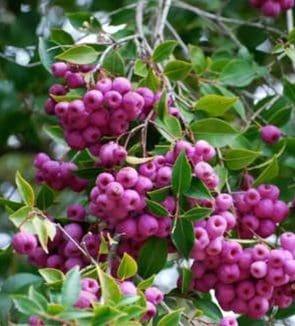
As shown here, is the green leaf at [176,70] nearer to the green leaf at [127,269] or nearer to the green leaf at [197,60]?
the green leaf at [197,60]

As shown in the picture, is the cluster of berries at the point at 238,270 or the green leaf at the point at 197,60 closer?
the cluster of berries at the point at 238,270

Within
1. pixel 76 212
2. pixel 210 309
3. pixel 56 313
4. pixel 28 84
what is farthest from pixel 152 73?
pixel 28 84

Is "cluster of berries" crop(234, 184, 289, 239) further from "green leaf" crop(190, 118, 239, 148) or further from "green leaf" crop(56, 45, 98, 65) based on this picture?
"green leaf" crop(56, 45, 98, 65)

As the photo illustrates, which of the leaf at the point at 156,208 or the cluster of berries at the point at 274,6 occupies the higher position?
the leaf at the point at 156,208

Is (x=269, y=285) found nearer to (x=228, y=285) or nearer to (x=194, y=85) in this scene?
(x=228, y=285)

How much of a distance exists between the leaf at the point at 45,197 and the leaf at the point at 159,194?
0.80 feet

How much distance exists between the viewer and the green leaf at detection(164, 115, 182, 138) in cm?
178

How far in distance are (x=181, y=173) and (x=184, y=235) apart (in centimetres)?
9

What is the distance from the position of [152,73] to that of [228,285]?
358 mm

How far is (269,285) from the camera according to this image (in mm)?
1731

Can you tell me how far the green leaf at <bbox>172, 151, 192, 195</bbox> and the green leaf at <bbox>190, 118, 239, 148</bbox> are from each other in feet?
0.59

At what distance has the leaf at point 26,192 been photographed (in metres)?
Result: 1.69

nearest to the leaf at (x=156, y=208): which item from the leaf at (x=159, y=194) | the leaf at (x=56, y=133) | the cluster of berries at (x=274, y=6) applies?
the leaf at (x=159, y=194)

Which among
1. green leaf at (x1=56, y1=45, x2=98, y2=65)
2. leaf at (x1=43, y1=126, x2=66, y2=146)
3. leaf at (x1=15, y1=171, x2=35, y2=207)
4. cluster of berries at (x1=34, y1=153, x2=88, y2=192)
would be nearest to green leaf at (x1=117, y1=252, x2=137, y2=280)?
leaf at (x1=15, y1=171, x2=35, y2=207)
